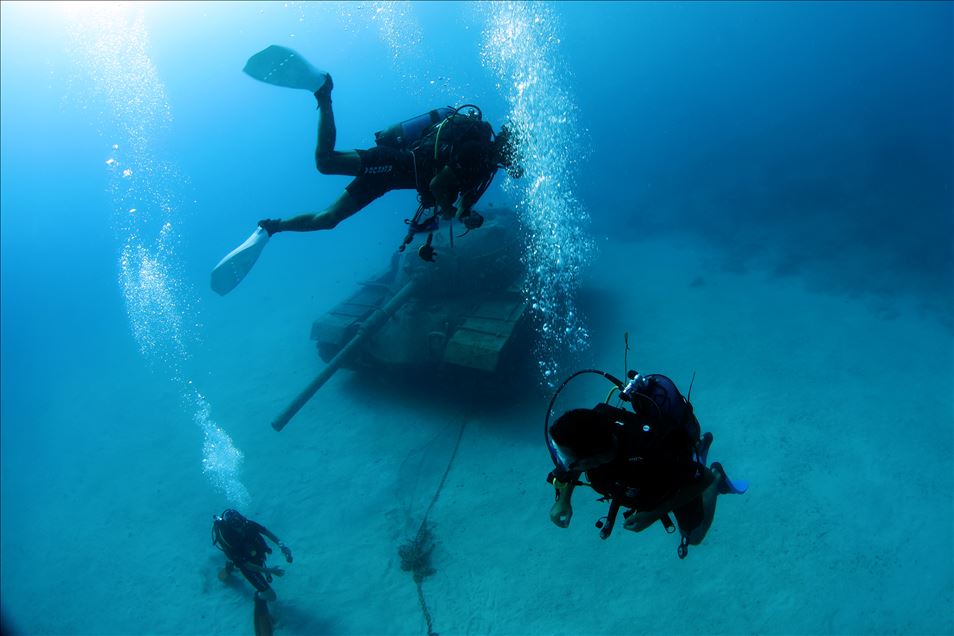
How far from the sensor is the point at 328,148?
4574 millimetres

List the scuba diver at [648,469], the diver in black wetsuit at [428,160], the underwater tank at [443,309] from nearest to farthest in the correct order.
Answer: the scuba diver at [648,469]
the diver in black wetsuit at [428,160]
the underwater tank at [443,309]

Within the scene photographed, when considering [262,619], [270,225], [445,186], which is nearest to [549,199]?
[270,225]

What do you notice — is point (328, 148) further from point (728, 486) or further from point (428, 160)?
point (728, 486)

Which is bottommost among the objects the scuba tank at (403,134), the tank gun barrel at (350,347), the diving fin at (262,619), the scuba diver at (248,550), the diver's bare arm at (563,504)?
the diving fin at (262,619)

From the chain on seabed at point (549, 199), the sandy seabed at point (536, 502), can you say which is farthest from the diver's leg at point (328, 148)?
the sandy seabed at point (536, 502)

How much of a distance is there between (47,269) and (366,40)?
90633mm

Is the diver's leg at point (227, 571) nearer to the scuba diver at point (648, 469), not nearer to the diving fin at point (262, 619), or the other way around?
the diving fin at point (262, 619)

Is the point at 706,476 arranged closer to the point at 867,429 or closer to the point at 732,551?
the point at 732,551

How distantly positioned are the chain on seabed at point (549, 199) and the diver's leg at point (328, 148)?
1680mm

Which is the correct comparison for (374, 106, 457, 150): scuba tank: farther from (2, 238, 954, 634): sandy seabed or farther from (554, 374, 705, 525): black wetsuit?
(2, 238, 954, 634): sandy seabed

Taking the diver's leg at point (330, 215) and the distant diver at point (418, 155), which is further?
the diver's leg at point (330, 215)

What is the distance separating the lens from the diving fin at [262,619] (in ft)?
26.2

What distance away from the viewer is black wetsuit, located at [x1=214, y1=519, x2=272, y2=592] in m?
7.71

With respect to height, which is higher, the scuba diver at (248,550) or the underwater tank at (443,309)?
the underwater tank at (443,309)
